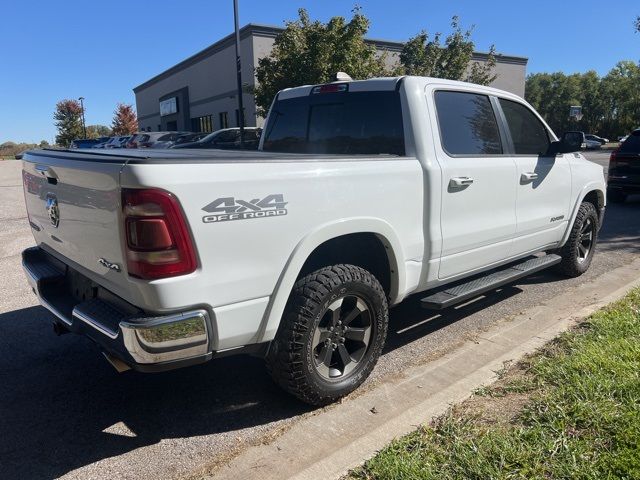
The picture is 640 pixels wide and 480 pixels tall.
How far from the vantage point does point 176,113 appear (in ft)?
136

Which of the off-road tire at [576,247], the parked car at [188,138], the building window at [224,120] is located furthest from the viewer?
the building window at [224,120]

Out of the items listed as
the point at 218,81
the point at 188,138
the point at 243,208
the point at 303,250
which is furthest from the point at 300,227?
the point at 218,81

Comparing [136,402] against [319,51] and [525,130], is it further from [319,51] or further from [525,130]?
[319,51]

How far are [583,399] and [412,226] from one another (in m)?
1.39

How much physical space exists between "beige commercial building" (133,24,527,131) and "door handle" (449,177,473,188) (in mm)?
22995

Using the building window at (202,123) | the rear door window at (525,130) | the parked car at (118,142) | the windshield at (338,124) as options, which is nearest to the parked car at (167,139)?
the parked car at (118,142)

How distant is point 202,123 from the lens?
1511 inches

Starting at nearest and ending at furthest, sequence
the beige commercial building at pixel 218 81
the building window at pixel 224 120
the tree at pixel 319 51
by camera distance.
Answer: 1. the tree at pixel 319 51
2. the beige commercial building at pixel 218 81
3. the building window at pixel 224 120

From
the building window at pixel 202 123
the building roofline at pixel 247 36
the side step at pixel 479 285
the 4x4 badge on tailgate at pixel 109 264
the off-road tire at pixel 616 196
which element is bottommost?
the off-road tire at pixel 616 196

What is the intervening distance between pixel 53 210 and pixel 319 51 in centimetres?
1729

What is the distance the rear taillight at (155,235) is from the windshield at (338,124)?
1.80 meters

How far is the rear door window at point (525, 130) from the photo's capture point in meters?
4.53

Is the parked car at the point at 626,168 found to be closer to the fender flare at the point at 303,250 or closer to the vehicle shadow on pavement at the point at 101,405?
the fender flare at the point at 303,250

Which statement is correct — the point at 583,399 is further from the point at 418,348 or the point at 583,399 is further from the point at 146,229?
the point at 146,229
